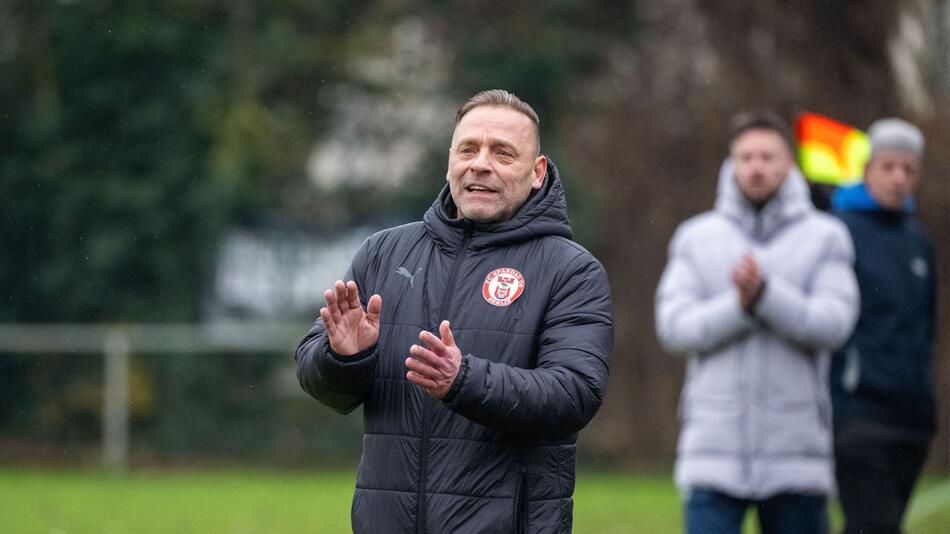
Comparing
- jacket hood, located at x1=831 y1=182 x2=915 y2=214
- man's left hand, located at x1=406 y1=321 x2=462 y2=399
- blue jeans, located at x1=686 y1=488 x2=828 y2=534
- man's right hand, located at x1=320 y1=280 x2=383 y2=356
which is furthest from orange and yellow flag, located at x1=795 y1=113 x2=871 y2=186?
man's left hand, located at x1=406 y1=321 x2=462 y2=399

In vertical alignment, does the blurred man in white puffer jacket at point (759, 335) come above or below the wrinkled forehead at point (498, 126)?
below

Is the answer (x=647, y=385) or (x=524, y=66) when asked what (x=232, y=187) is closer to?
(x=524, y=66)

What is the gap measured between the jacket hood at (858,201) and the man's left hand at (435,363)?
145 inches

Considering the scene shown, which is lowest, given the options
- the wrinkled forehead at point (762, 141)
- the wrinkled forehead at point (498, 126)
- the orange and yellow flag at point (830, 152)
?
the wrinkled forehead at point (498, 126)

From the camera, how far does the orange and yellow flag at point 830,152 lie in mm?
9867

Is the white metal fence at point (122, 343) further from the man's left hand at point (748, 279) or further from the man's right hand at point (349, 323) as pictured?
the man's right hand at point (349, 323)

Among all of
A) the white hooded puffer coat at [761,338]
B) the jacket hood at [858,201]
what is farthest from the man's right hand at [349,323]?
the jacket hood at [858,201]

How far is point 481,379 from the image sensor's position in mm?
4008

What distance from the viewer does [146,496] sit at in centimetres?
1530

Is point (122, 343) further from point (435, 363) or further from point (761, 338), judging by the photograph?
point (435, 363)

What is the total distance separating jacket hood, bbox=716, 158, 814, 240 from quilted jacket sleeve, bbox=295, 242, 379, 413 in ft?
8.03

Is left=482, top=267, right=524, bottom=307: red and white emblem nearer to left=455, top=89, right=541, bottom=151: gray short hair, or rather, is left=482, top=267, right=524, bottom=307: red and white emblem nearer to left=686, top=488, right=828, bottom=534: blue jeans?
Result: left=455, top=89, right=541, bottom=151: gray short hair

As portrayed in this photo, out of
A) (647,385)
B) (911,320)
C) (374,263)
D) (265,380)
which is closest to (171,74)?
(265,380)

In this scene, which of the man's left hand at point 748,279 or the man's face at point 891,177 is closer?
the man's left hand at point 748,279
